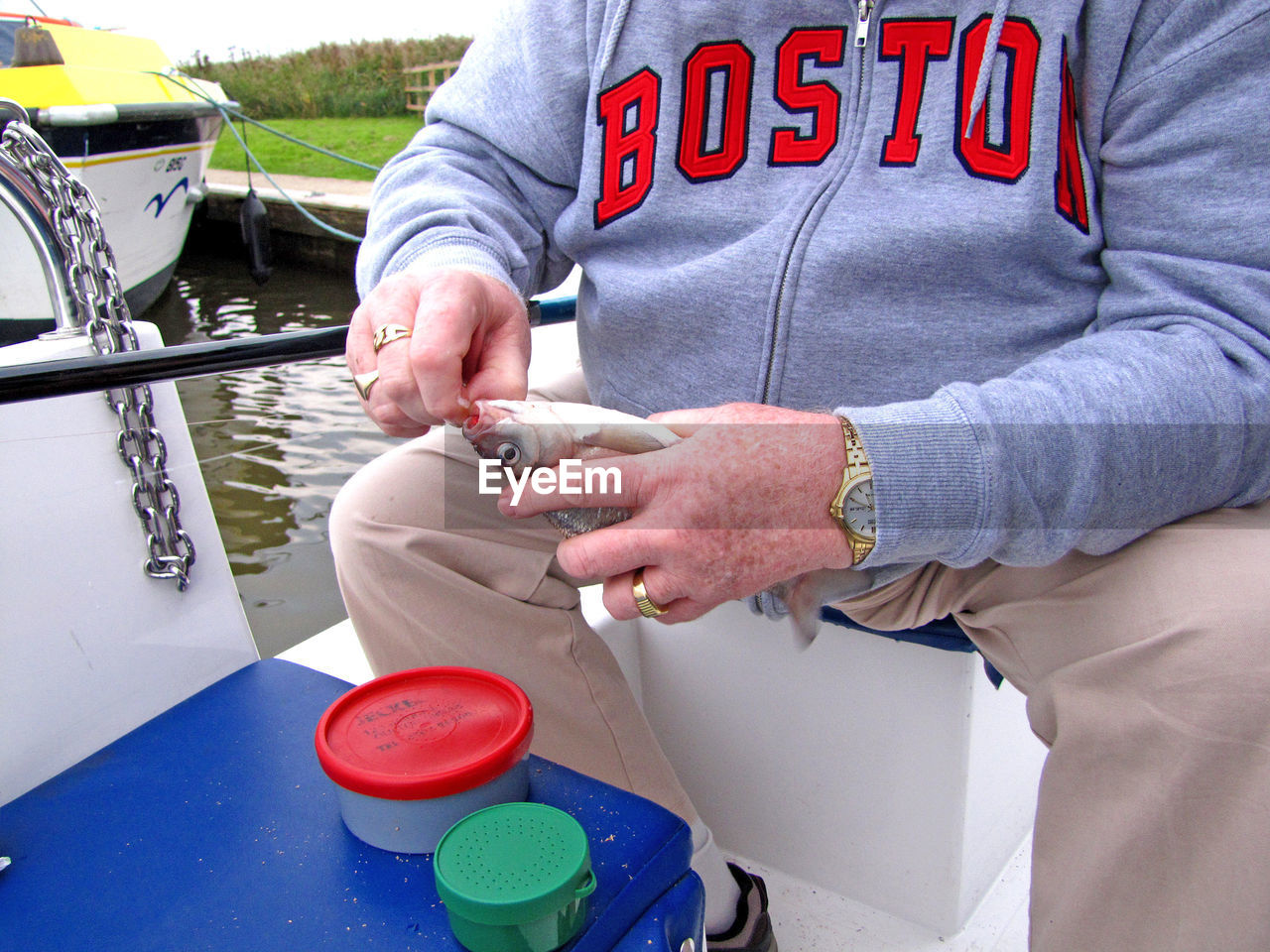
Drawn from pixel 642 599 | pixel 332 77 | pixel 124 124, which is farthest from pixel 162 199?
pixel 332 77

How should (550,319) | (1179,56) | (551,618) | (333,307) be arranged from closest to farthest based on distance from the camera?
(1179,56) < (551,618) < (550,319) < (333,307)

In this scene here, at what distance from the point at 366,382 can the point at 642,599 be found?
1.41ft

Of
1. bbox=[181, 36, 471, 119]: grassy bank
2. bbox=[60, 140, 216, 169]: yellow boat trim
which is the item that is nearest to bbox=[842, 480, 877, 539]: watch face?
bbox=[60, 140, 216, 169]: yellow boat trim

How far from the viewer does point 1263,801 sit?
74 centimetres

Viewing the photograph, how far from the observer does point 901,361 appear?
1.13 metres

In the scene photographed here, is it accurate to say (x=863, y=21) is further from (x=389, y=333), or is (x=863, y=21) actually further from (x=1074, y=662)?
(x=1074, y=662)

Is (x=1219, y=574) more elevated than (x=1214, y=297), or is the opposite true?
(x=1214, y=297)

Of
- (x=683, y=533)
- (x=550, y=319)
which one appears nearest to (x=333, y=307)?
(x=550, y=319)

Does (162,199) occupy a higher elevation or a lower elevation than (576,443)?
lower

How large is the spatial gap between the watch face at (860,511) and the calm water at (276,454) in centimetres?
342

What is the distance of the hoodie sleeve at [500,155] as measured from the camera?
129 centimetres

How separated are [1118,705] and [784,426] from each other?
0.42m

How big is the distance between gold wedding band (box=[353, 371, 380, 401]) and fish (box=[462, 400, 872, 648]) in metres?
0.13

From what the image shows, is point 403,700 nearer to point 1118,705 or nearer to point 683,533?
point 683,533
